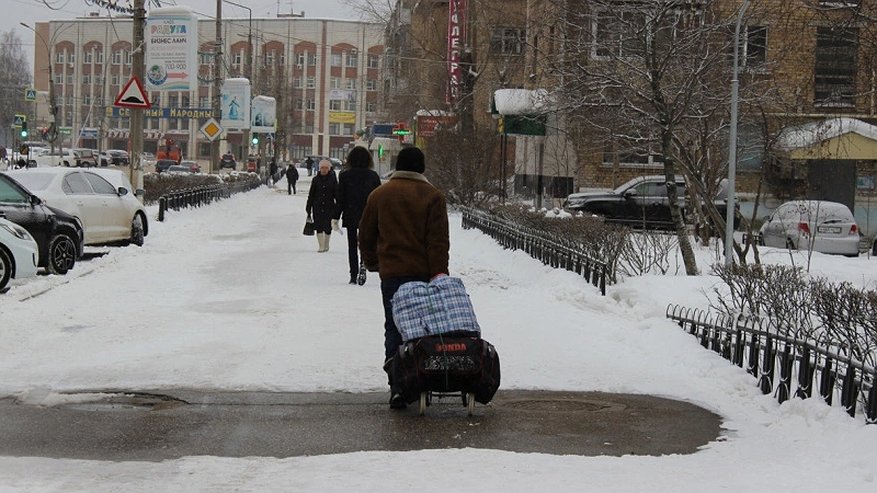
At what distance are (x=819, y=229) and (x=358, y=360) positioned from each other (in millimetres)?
18749

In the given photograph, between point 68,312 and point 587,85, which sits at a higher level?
point 587,85

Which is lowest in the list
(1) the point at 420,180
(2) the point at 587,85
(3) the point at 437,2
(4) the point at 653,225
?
(4) the point at 653,225

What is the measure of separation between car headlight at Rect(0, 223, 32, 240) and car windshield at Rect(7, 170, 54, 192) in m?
4.95

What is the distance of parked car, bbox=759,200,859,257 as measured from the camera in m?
26.0

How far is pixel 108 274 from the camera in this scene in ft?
56.1

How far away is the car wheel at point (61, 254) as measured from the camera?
56.2ft

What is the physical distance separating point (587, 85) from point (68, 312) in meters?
7.98

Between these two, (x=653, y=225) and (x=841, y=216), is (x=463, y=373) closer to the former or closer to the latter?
(x=841, y=216)

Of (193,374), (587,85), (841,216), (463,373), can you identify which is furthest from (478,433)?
(841,216)

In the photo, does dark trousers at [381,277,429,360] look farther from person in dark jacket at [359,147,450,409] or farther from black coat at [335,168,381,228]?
black coat at [335,168,381,228]

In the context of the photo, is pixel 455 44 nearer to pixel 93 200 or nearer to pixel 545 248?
pixel 93 200

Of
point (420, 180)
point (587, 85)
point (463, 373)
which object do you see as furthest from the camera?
point (587, 85)

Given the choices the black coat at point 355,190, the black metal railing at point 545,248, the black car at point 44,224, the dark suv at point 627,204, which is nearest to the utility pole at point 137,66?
the black metal railing at point 545,248

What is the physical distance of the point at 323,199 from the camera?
68.3ft
